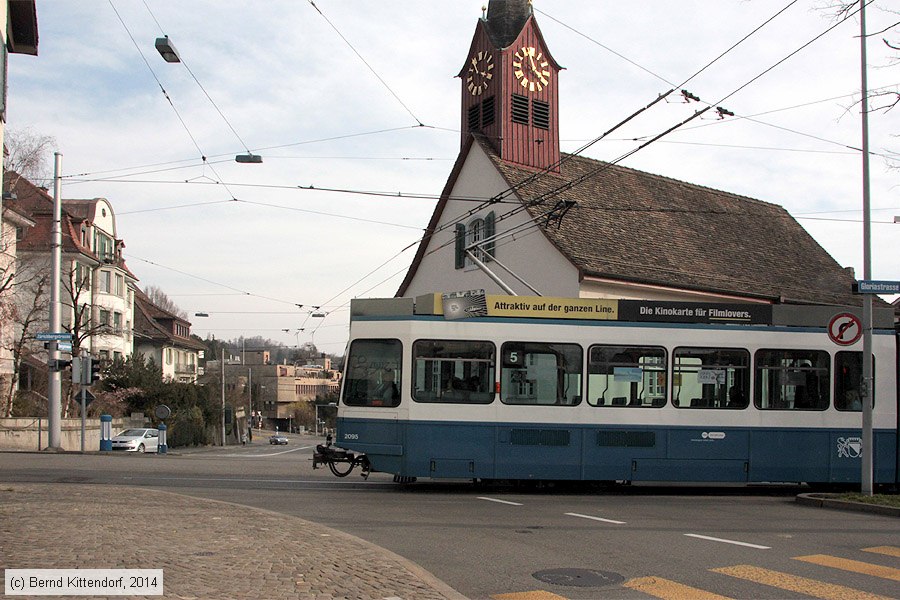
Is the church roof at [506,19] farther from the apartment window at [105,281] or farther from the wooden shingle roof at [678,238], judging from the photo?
the apartment window at [105,281]

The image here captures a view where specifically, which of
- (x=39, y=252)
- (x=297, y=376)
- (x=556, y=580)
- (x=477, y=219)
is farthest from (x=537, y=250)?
(x=297, y=376)

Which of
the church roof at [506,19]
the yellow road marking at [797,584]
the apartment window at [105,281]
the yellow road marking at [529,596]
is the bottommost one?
the yellow road marking at [797,584]

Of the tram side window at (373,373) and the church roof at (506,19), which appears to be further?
the church roof at (506,19)

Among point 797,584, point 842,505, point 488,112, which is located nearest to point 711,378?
point 842,505

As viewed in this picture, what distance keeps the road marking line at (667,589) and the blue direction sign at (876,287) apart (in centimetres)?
934

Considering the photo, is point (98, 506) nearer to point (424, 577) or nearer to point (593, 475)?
point (424, 577)

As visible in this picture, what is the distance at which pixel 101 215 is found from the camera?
5644 centimetres

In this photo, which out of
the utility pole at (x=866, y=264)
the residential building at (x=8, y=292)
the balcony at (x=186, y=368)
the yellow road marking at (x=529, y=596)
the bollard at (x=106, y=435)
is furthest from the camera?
the balcony at (x=186, y=368)

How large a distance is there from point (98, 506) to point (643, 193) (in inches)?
1174

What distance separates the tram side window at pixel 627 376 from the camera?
53.1 feet

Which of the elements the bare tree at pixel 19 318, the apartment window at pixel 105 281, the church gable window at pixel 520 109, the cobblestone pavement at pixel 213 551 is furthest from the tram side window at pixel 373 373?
the apartment window at pixel 105 281

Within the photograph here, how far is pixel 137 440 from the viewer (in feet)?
125

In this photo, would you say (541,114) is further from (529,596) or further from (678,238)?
(529,596)

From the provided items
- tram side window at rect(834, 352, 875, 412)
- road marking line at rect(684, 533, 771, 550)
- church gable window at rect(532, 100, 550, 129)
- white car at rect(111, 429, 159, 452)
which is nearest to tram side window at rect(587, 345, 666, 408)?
tram side window at rect(834, 352, 875, 412)
